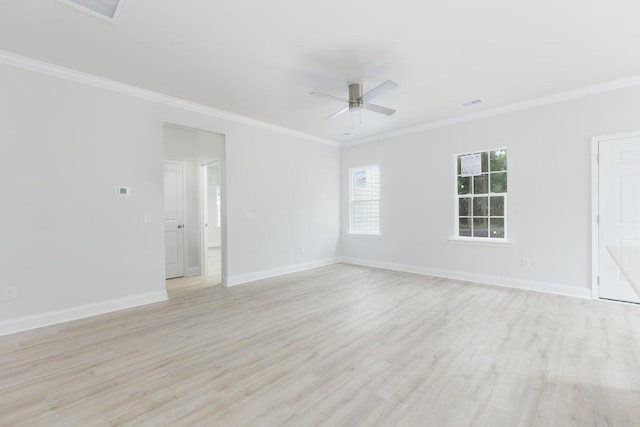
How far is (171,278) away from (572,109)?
22.3ft

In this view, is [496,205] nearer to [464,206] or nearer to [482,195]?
[482,195]

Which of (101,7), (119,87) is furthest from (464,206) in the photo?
(119,87)

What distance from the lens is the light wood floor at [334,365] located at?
5.65 feet

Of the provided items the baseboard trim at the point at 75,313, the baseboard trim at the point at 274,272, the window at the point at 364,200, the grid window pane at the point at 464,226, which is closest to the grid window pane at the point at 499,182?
the grid window pane at the point at 464,226

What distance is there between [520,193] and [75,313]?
603cm

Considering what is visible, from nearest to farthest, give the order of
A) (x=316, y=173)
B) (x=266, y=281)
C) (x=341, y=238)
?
(x=266, y=281)
(x=316, y=173)
(x=341, y=238)

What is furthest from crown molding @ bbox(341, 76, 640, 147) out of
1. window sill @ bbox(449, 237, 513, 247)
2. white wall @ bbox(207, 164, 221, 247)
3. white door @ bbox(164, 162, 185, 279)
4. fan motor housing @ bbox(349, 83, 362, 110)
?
white wall @ bbox(207, 164, 221, 247)

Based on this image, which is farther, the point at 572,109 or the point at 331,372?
the point at 572,109

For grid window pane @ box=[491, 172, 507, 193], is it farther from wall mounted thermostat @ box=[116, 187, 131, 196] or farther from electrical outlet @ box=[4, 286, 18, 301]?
electrical outlet @ box=[4, 286, 18, 301]

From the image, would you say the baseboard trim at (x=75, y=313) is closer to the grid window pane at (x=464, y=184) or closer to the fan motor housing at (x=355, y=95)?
the fan motor housing at (x=355, y=95)

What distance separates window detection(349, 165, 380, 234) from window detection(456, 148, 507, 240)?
1.65 metres

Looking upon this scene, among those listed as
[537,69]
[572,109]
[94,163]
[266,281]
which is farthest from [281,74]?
[572,109]

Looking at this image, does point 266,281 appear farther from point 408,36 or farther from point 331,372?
point 408,36

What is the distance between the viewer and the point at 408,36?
2623 mm
